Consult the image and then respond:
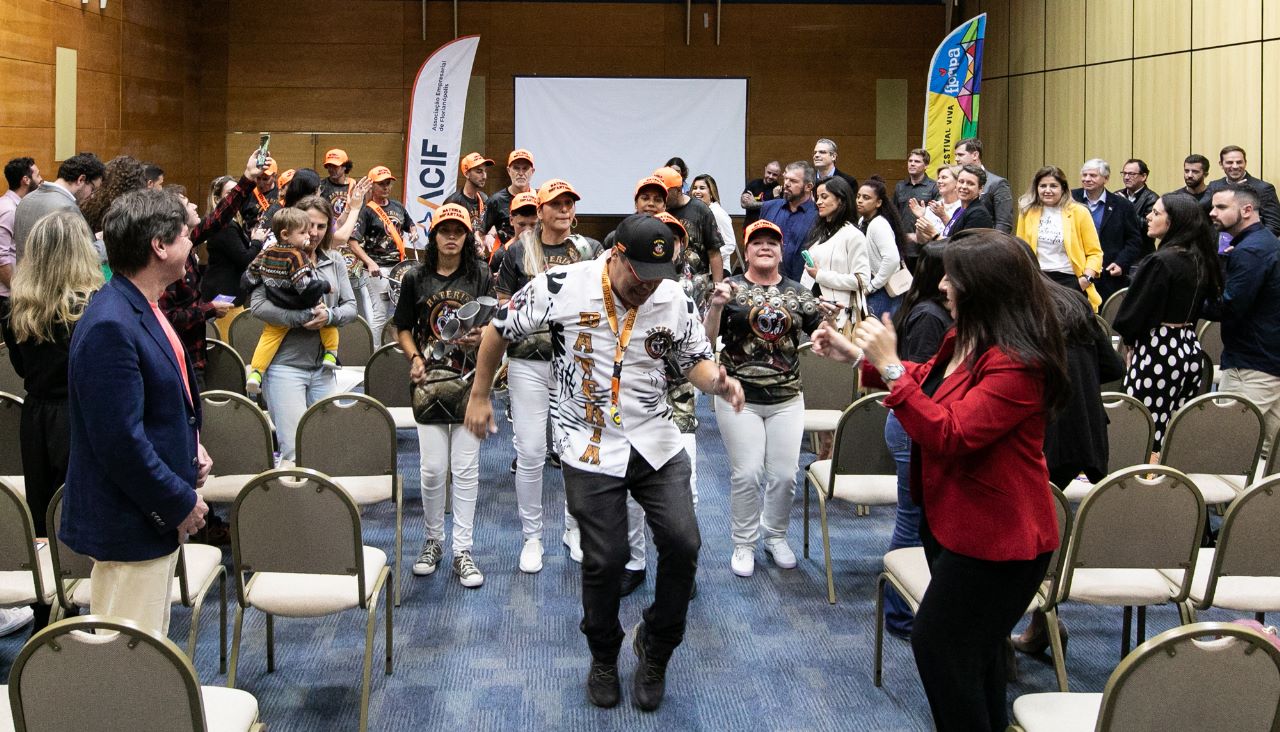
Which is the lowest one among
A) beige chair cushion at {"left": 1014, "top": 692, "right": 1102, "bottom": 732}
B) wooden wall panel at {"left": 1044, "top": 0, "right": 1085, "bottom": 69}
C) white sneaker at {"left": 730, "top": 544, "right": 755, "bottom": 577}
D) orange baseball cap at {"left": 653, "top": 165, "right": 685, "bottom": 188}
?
white sneaker at {"left": 730, "top": 544, "right": 755, "bottom": 577}

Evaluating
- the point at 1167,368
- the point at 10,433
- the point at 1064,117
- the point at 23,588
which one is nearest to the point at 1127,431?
the point at 1167,368

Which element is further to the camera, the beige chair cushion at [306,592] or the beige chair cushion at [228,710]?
the beige chair cushion at [306,592]

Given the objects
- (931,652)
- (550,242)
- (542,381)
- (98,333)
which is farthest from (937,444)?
(550,242)

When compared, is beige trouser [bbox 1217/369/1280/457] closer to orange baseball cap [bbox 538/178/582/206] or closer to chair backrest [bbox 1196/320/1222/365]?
chair backrest [bbox 1196/320/1222/365]

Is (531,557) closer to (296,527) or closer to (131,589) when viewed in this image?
(296,527)

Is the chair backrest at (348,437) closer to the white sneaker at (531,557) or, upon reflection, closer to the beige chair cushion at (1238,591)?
the white sneaker at (531,557)

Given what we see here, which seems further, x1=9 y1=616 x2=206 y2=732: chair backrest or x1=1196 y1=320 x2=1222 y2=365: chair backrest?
x1=1196 y1=320 x2=1222 y2=365: chair backrest

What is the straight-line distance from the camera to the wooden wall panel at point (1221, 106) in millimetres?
8961

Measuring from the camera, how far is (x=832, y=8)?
14.6 metres

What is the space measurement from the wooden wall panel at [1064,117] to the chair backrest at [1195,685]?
1006 cm

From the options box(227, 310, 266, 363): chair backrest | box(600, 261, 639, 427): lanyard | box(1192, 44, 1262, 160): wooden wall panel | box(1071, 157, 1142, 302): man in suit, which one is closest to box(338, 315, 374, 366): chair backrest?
box(227, 310, 266, 363): chair backrest

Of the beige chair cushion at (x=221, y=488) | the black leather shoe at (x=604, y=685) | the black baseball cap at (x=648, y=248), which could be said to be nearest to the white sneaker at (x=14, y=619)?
the beige chair cushion at (x=221, y=488)

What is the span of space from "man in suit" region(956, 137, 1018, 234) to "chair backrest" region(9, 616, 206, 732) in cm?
721

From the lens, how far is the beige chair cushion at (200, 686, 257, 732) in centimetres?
282
